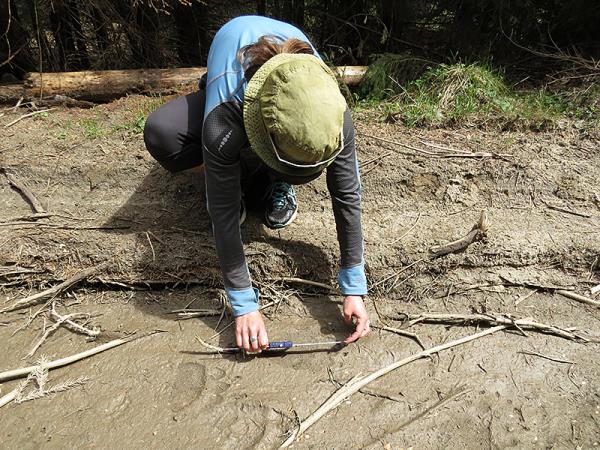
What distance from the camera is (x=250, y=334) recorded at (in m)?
2.06

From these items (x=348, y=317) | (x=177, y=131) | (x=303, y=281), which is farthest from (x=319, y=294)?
(x=177, y=131)

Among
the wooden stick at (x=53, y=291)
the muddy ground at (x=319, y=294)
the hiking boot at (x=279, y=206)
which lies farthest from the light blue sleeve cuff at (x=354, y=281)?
the wooden stick at (x=53, y=291)

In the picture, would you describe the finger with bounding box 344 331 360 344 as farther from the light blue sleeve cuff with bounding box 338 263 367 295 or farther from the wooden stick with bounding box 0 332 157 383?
the wooden stick with bounding box 0 332 157 383

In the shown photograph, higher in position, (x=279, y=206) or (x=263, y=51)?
(x=263, y=51)

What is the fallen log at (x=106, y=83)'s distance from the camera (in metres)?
3.89

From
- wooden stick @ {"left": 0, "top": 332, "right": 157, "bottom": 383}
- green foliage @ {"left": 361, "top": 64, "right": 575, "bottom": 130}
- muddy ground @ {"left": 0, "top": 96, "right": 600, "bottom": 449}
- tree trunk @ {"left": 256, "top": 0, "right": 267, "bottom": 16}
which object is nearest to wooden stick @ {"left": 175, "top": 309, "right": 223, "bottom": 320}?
muddy ground @ {"left": 0, "top": 96, "right": 600, "bottom": 449}

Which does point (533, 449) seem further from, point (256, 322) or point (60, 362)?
point (60, 362)

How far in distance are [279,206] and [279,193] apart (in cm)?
7

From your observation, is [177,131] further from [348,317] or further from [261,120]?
[348,317]

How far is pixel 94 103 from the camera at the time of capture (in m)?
3.97

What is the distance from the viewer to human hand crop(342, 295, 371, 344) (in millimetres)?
2111

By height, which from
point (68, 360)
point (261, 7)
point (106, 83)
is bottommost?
point (68, 360)

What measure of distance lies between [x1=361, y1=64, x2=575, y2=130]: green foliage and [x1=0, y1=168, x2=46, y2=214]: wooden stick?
2.34 metres

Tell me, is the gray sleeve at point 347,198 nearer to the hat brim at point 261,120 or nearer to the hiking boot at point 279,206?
the hat brim at point 261,120
